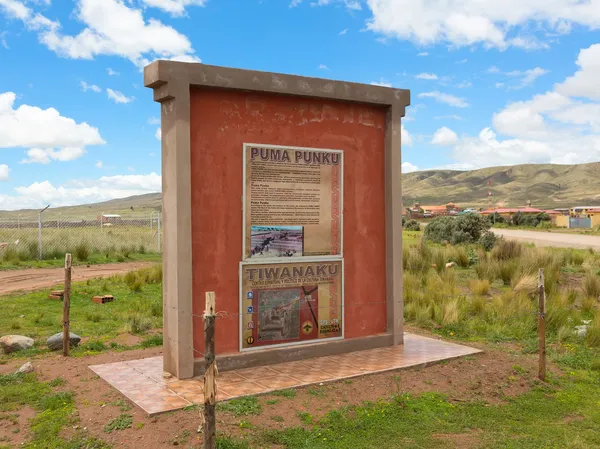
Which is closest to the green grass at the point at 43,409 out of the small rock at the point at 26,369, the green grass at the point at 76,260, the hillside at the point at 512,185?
the small rock at the point at 26,369

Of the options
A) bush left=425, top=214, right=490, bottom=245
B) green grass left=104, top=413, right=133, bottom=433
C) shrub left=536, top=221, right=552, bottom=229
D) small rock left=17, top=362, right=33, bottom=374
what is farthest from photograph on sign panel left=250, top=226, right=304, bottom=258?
shrub left=536, top=221, right=552, bottom=229

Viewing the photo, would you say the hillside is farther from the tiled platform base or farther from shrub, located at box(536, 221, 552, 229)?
the tiled platform base

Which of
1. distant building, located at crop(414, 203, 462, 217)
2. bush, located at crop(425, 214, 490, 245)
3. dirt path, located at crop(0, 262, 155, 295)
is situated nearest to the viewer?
dirt path, located at crop(0, 262, 155, 295)

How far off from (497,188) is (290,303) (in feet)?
483

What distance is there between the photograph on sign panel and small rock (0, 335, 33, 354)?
4.09 meters

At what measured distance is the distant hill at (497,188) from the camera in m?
122

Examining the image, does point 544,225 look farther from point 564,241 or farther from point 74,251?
point 74,251

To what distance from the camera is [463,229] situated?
2517cm

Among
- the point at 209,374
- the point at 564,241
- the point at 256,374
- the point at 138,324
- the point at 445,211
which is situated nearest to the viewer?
the point at 209,374

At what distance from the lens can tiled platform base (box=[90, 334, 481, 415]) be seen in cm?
609

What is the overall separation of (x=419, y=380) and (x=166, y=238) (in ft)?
11.8

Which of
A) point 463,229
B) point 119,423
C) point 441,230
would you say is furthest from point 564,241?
point 119,423

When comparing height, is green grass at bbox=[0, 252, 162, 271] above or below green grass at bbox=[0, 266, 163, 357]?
above

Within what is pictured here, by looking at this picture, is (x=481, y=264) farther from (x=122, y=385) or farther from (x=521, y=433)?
(x=122, y=385)
